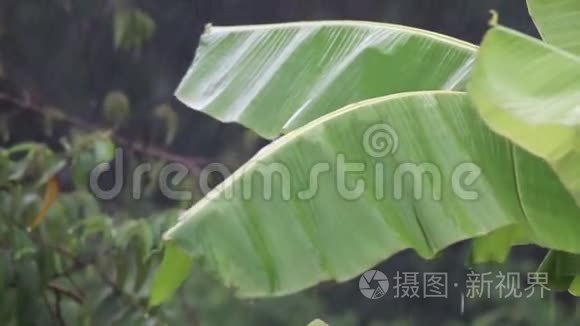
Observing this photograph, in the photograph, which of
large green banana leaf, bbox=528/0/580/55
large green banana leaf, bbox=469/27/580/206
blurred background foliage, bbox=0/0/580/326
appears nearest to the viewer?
large green banana leaf, bbox=469/27/580/206

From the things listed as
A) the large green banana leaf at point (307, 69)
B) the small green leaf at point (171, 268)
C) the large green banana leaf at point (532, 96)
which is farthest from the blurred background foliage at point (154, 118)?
the large green banana leaf at point (532, 96)

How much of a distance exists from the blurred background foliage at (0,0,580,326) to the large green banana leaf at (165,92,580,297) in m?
0.85

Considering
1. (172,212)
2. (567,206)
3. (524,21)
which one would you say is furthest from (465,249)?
(567,206)

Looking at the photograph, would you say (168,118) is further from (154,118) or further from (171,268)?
(171,268)

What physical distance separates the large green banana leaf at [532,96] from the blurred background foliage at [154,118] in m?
0.95

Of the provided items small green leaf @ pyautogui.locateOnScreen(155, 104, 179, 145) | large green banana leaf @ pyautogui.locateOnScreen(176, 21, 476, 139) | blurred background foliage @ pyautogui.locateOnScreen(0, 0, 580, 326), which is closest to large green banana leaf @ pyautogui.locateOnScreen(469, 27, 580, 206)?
large green banana leaf @ pyautogui.locateOnScreen(176, 21, 476, 139)

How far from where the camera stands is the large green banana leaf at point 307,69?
970 mm

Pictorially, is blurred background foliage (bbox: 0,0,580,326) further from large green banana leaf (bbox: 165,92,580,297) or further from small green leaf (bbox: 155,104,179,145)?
large green banana leaf (bbox: 165,92,580,297)

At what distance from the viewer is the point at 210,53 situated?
1.08m

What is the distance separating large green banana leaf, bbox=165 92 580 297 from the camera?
73 cm

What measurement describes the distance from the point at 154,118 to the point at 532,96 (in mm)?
1162

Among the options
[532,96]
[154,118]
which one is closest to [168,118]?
[154,118]

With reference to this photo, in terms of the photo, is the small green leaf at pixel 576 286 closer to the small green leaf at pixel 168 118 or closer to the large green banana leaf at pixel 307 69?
the large green banana leaf at pixel 307 69

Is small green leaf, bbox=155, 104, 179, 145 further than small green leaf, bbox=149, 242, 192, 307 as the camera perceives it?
Yes
